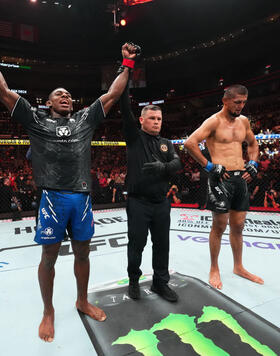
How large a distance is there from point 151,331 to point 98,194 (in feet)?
17.0

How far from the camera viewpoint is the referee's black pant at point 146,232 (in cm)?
168

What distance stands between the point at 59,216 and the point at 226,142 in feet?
5.26

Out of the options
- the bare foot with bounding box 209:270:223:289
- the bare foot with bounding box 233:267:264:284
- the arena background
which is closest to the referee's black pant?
the arena background

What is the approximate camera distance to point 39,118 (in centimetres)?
144

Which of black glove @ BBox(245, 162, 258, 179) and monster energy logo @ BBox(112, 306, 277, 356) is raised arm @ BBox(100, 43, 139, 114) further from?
monster energy logo @ BBox(112, 306, 277, 356)

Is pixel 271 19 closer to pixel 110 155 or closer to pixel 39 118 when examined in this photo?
pixel 110 155

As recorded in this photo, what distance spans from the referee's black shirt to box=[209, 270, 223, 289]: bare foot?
92cm

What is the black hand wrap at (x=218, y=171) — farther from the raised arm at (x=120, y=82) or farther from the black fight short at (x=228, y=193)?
the raised arm at (x=120, y=82)

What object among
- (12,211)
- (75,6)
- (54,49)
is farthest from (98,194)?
(54,49)

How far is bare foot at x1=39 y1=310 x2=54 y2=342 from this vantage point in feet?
4.36

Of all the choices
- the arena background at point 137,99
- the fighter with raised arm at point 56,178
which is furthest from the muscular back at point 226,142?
the fighter with raised arm at point 56,178

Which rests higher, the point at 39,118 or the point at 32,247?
the point at 39,118

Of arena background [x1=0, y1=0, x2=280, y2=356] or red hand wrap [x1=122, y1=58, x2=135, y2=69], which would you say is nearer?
red hand wrap [x1=122, y1=58, x2=135, y2=69]

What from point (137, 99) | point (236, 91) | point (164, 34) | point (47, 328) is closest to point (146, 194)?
point (47, 328)
